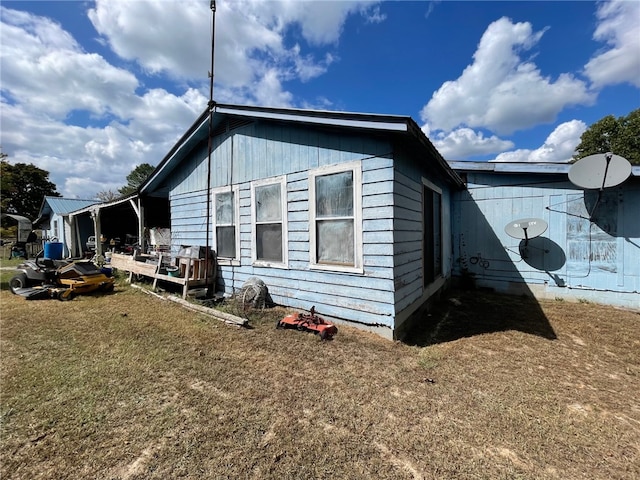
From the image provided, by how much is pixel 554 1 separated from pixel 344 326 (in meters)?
7.86

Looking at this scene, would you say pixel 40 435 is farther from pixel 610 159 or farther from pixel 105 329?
pixel 610 159

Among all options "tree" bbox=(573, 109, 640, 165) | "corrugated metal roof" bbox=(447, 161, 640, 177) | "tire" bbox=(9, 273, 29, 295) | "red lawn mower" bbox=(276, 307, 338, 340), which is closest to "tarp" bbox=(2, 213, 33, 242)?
"tire" bbox=(9, 273, 29, 295)

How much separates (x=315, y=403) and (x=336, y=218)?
2584 mm

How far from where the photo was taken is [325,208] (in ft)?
14.7

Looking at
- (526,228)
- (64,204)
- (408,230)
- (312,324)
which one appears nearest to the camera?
(312,324)

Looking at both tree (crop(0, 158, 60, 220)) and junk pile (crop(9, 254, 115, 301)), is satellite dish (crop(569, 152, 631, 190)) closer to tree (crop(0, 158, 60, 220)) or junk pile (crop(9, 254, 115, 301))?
junk pile (crop(9, 254, 115, 301))

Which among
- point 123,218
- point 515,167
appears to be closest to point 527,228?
point 515,167

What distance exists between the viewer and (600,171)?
523 cm

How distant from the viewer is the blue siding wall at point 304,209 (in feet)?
12.8

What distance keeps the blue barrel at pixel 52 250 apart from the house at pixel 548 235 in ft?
43.9

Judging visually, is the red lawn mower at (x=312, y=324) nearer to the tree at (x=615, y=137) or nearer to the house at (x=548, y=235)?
the house at (x=548, y=235)

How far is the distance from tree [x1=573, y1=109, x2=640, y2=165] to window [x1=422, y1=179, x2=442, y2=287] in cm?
1993

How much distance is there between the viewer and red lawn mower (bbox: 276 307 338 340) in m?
3.97

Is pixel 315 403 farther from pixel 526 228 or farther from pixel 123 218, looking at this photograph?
pixel 123 218
